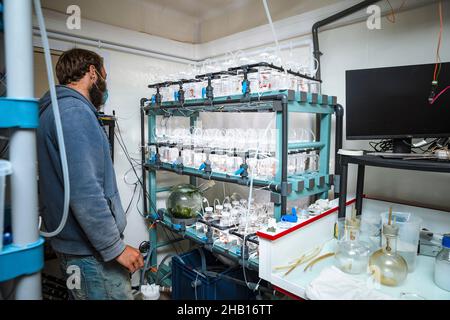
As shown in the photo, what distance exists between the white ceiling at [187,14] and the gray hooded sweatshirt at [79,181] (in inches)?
61.3

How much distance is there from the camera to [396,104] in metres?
1.43

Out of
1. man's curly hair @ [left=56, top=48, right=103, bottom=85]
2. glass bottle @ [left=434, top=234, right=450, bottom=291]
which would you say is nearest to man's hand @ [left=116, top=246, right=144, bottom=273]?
man's curly hair @ [left=56, top=48, right=103, bottom=85]

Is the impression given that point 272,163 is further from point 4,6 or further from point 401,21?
point 4,6

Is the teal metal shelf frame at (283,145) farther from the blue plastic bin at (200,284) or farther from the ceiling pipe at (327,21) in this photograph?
the ceiling pipe at (327,21)

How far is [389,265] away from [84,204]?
1.28 meters

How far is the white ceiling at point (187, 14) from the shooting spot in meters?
2.32

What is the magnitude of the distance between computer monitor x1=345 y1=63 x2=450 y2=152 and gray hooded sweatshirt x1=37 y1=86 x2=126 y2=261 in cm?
131

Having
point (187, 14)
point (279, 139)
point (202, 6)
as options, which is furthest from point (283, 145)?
point (187, 14)

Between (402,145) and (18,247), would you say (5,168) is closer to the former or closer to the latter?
(18,247)

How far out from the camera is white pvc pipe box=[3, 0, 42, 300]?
57 cm

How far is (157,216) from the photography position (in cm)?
242

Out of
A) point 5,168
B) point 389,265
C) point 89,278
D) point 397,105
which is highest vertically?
point 397,105
